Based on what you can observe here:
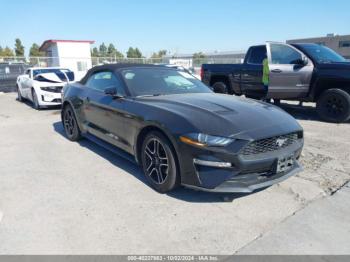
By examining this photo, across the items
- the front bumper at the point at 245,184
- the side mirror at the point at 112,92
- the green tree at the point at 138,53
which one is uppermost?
the green tree at the point at 138,53

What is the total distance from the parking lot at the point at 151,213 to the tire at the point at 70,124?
96 centimetres

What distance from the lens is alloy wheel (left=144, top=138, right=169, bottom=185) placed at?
11.3 ft

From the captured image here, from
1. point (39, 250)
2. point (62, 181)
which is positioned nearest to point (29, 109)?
point (62, 181)

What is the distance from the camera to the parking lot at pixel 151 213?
2645 millimetres

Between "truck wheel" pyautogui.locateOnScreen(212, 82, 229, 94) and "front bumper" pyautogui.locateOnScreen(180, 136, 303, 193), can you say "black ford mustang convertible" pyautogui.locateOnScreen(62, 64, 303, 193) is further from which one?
"truck wheel" pyautogui.locateOnScreen(212, 82, 229, 94)

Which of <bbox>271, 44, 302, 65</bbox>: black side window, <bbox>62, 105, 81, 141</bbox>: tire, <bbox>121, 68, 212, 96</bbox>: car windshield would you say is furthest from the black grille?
<bbox>271, 44, 302, 65</bbox>: black side window

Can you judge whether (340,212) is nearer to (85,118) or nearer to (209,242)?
(209,242)

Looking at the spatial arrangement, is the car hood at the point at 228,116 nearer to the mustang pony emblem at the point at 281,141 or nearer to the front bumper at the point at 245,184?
the mustang pony emblem at the point at 281,141

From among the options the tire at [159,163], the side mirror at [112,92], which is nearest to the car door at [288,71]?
the side mirror at [112,92]

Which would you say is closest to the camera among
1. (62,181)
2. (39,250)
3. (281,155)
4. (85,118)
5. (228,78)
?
(39,250)

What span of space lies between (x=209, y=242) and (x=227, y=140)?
0.96m

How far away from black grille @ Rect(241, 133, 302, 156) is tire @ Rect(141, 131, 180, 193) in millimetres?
797

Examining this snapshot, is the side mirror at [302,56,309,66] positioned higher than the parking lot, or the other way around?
the side mirror at [302,56,309,66]

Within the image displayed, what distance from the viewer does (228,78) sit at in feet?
30.2
